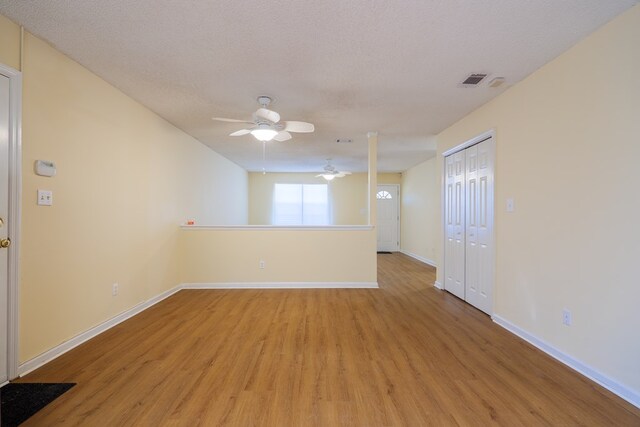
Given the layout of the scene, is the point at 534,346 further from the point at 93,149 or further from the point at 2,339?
the point at 93,149

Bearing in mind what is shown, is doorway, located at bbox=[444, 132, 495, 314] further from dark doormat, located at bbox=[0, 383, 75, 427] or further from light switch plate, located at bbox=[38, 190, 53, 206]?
light switch plate, located at bbox=[38, 190, 53, 206]

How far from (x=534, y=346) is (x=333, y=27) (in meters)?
3.14

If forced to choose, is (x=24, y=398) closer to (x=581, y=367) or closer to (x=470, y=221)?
(x=581, y=367)

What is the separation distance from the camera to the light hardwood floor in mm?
1620

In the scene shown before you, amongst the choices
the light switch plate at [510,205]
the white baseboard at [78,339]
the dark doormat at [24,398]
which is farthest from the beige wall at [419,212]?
the dark doormat at [24,398]

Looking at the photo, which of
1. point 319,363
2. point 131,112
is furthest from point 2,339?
point 131,112

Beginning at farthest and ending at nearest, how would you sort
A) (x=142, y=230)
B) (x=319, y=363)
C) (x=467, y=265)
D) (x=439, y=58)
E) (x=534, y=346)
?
(x=467, y=265) → (x=142, y=230) → (x=534, y=346) → (x=439, y=58) → (x=319, y=363)

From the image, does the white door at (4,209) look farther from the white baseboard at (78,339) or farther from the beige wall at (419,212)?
the beige wall at (419,212)

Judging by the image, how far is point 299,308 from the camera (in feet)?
11.3

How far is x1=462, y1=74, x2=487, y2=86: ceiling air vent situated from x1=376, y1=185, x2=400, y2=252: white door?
5.73 metres

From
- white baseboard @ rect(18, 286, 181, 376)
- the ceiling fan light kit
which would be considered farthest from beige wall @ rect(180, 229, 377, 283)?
the ceiling fan light kit

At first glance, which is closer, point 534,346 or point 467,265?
point 534,346

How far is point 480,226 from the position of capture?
11.1 ft

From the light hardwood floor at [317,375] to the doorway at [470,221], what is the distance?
1.47ft
